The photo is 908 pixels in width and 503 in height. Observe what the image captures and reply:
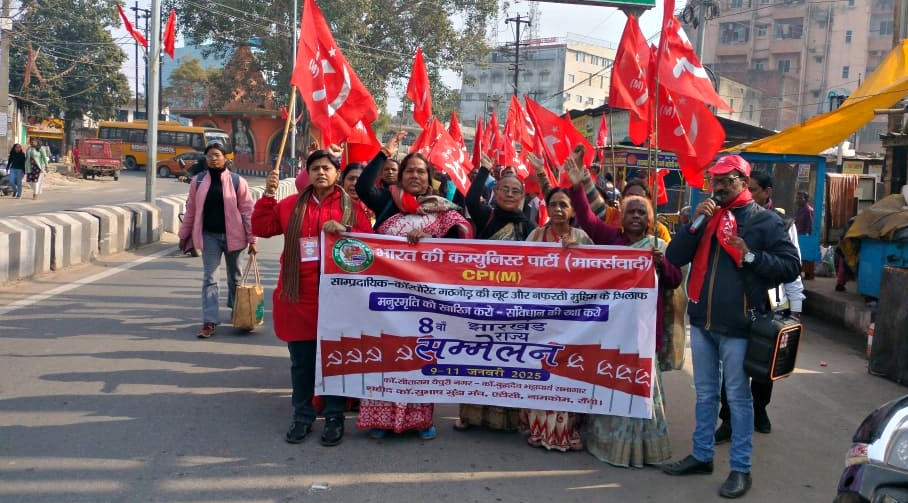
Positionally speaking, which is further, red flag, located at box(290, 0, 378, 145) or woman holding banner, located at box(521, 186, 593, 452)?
red flag, located at box(290, 0, 378, 145)

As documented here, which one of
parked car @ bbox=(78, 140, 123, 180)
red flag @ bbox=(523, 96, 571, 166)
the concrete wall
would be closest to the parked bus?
parked car @ bbox=(78, 140, 123, 180)

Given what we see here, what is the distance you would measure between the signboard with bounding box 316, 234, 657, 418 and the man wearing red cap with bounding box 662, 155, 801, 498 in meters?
0.42

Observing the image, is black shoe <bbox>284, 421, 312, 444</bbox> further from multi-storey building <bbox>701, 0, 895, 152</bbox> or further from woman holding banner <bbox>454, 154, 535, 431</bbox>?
multi-storey building <bbox>701, 0, 895, 152</bbox>

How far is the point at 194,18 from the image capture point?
1751 inches

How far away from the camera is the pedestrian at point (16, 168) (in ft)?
79.1

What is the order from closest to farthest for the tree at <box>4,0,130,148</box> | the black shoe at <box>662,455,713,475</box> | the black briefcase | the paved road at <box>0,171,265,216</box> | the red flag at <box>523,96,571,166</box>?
the black briefcase, the black shoe at <box>662,455,713,475</box>, the red flag at <box>523,96,571,166</box>, the paved road at <box>0,171,265,216</box>, the tree at <box>4,0,130,148</box>

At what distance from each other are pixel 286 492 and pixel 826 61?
6759 cm

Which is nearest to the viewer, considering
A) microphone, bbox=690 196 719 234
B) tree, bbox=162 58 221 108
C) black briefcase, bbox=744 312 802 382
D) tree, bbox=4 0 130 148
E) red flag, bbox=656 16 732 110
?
black briefcase, bbox=744 312 802 382

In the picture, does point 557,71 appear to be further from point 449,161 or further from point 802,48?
point 449,161

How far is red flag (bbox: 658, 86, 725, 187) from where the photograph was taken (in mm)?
5605

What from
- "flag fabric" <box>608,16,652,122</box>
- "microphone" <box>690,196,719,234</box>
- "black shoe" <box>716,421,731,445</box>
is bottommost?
"black shoe" <box>716,421,731,445</box>

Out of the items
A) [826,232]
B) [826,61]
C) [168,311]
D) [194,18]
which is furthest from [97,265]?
[826,61]

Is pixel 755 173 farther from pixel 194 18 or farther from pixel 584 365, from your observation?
pixel 194 18

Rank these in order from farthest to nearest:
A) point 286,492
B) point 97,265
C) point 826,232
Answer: point 826,232
point 97,265
point 286,492
